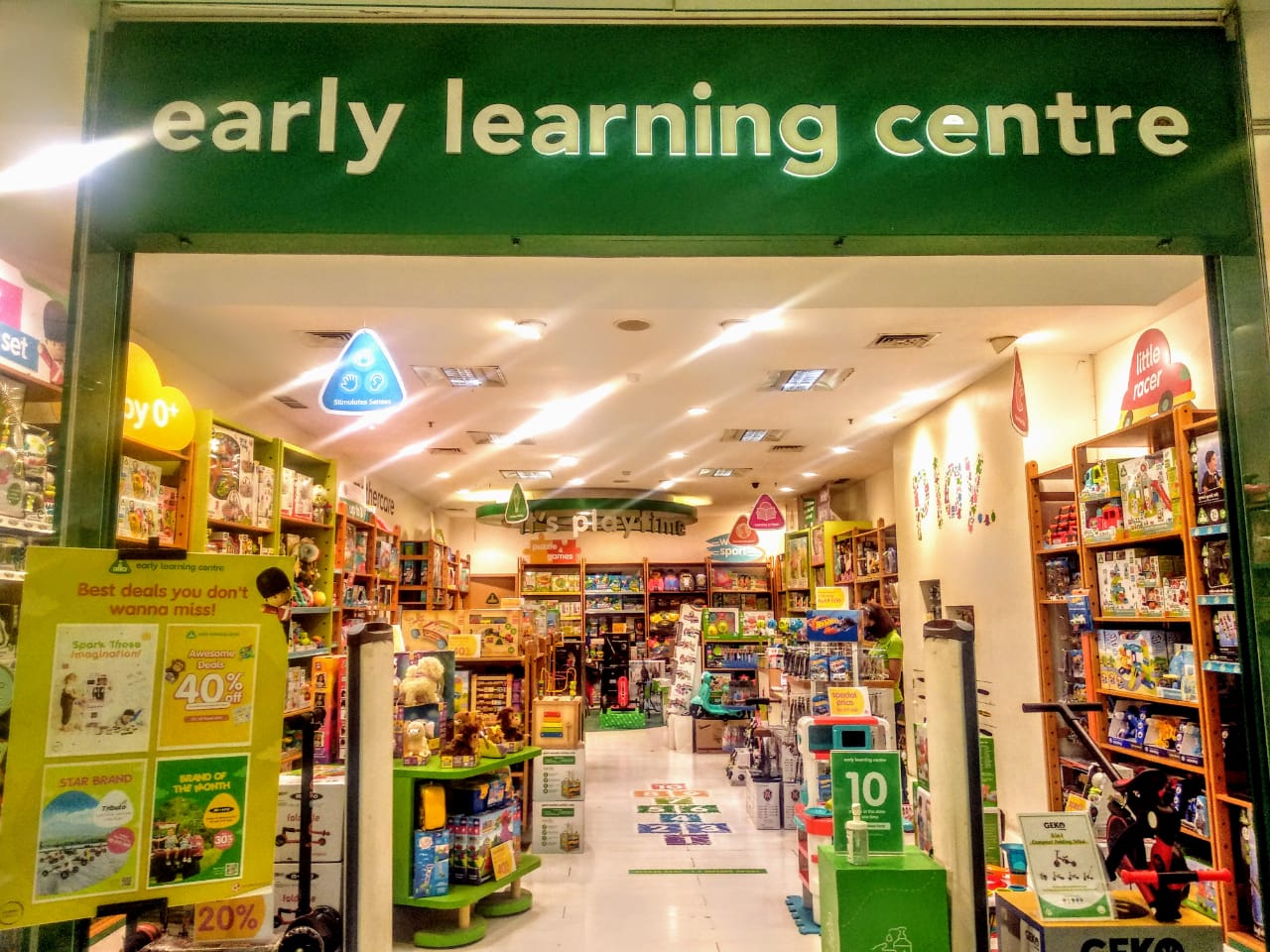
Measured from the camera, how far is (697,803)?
25.0ft

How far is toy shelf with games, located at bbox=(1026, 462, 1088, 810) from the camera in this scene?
5.64 meters

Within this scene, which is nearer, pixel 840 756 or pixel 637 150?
Answer: pixel 637 150

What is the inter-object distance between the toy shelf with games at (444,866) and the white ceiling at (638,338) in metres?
2.55

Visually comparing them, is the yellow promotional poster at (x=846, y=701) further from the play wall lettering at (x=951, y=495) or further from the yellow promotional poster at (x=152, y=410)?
the yellow promotional poster at (x=152, y=410)

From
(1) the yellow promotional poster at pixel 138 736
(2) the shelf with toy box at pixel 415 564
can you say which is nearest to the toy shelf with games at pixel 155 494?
(1) the yellow promotional poster at pixel 138 736

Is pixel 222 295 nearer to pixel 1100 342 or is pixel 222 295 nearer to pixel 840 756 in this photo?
pixel 840 756

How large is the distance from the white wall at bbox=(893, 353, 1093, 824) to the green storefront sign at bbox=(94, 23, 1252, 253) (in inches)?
172

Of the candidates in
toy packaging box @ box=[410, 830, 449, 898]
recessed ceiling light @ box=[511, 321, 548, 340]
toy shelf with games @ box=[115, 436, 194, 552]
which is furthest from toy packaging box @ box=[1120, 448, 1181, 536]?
toy shelf with games @ box=[115, 436, 194, 552]

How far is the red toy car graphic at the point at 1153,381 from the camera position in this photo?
4941 mm

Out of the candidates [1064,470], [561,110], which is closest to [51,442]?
[561,110]

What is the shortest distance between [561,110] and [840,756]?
229cm

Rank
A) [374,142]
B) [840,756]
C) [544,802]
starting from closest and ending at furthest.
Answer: [374,142] → [840,756] → [544,802]

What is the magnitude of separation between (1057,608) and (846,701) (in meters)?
1.71

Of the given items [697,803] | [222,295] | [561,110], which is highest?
[561,110]
